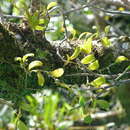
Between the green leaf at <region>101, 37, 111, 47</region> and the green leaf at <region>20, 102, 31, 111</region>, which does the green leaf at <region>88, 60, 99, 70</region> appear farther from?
the green leaf at <region>20, 102, 31, 111</region>

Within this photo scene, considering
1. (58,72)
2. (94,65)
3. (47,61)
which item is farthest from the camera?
(47,61)

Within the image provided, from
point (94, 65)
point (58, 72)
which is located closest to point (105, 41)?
point (94, 65)

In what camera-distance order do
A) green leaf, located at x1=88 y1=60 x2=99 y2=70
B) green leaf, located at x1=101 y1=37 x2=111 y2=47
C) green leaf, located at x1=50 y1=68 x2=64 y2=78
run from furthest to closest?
1. green leaf, located at x1=101 y1=37 x2=111 y2=47
2. green leaf, located at x1=88 y1=60 x2=99 y2=70
3. green leaf, located at x1=50 y1=68 x2=64 y2=78

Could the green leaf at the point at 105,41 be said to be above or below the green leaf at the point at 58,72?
above

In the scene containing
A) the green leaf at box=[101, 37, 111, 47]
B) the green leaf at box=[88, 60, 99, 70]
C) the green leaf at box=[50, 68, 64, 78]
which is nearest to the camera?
the green leaf at box=[50, 68, 64, 78]

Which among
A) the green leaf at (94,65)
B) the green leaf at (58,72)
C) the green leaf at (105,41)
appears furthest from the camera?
the green leaf at (105,41)

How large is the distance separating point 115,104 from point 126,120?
20 cm

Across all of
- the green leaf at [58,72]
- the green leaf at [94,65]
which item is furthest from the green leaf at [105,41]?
the green leaf at [58,72]

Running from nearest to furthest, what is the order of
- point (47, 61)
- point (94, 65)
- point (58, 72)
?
point (58, 72) → point (94, 65) → point (47, 61)

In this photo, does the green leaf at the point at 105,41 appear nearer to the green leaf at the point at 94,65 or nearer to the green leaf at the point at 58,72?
the green leaf at the point at 94,65

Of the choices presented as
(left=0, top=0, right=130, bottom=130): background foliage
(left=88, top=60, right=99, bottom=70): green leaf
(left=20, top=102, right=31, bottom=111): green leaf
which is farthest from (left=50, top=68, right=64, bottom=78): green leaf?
(left=20, top=102, right=31, bottom=111): green leaf

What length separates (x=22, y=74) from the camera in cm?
159

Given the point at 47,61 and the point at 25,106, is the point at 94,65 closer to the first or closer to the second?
the point at 47,61

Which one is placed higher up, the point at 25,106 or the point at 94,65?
the point at 94,65
